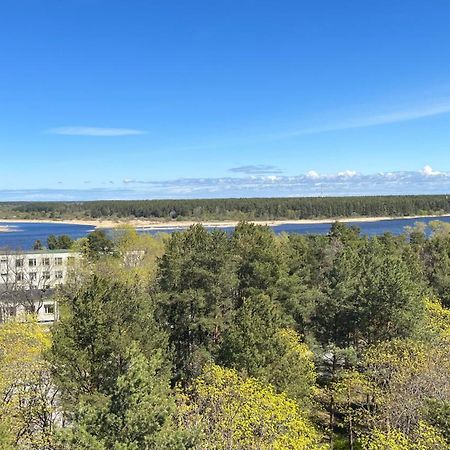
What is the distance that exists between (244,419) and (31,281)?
47.5 m

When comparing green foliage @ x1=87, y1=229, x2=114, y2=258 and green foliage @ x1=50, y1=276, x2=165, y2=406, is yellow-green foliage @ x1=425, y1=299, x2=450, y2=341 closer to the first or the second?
green foliage @ x1=50, y1=276, x2=165, y2=406

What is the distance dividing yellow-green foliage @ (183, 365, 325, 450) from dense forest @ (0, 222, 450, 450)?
0.26 feet

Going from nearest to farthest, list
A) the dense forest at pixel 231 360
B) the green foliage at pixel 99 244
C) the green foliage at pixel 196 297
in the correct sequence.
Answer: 1. the dense forest at pixel 231 360
2. the green foliage at pixel 196 297
3. the green foliage at pixel 99 244

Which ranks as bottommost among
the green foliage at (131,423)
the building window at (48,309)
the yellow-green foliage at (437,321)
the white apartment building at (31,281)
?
the building window at (48,309)

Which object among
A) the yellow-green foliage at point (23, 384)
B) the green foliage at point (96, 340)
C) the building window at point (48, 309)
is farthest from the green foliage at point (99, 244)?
the green foliage at point (96, 340)

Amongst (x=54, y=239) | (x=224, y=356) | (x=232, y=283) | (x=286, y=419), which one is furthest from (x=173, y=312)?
(x=54, y=239)

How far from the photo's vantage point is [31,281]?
60.1 meters

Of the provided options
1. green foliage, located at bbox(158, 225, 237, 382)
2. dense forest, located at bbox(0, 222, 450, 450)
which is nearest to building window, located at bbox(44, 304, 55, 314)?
dense forest, located at bbox(0, 222, 450, 450)

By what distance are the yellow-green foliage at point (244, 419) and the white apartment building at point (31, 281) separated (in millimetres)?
32512

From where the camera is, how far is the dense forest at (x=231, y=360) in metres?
16.3

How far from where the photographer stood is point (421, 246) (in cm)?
5884

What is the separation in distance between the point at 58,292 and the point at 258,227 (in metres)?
20.4

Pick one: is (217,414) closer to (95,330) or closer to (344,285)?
(95,330)

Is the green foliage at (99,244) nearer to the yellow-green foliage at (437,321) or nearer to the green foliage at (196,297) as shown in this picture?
the green foliage at (196,297)
